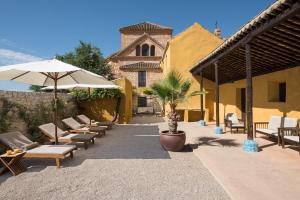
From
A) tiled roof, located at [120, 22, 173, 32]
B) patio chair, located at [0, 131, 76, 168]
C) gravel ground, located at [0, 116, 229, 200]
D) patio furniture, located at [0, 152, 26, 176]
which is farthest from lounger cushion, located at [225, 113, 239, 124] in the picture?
tiled roof, located at [120, 22, 173, 32]

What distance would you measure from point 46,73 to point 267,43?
7.37 m

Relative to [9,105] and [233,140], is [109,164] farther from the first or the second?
[233,140]

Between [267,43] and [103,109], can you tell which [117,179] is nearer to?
[267,43]

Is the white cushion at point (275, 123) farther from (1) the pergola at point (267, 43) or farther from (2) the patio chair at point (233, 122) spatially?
(1) the pergola at point (267, 43)

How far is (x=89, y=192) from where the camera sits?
432cm

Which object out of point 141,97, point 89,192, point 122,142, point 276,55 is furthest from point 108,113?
point 141,97

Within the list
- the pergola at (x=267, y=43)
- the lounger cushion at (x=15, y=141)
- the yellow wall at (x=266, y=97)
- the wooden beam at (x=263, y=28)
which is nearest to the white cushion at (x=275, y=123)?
the yellow wall at (x=266, y=97)

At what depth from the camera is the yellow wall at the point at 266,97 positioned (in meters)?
9.06

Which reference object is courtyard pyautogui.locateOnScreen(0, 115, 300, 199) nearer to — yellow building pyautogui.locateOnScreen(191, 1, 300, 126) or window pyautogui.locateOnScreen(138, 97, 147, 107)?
yellow building pyautogui.locateOnScreen(191, 1, 300, 126)

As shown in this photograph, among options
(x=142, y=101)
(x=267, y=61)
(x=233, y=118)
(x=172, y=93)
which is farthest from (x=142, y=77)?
(x=172, y=93)

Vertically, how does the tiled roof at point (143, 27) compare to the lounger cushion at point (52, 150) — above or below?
above

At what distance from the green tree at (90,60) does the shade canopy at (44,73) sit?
19.4 meters

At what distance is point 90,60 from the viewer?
28969 millimetres

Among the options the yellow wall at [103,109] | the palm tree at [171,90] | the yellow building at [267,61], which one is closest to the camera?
the yellow building at [267,61]
